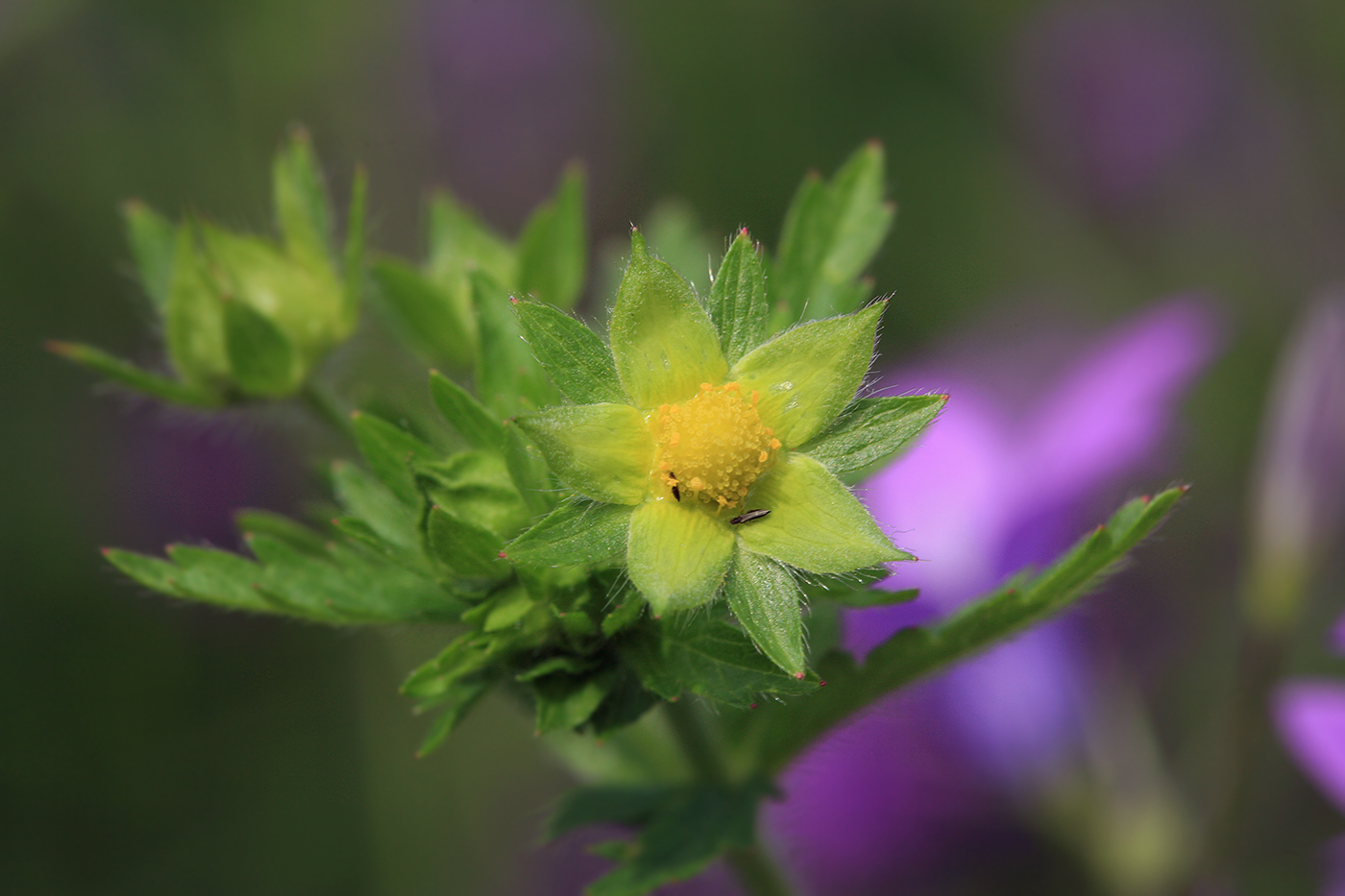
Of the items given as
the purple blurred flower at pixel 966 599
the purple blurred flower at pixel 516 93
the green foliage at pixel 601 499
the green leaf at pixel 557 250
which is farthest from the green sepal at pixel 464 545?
the purple blurred flower at pixel 516 93

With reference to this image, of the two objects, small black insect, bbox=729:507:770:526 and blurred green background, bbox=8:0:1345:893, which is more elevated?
blurred green background, bbox=8:0:1345:893

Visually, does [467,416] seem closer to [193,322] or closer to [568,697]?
[568,697]

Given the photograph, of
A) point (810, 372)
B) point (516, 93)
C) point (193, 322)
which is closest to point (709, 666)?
point (810, 372)

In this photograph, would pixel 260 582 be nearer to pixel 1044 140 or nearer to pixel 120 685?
pixel 120 685

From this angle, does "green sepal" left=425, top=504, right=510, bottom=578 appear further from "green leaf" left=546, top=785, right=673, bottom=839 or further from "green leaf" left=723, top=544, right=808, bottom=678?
"green leaf" left=546, top=785, right=673, bottom=839

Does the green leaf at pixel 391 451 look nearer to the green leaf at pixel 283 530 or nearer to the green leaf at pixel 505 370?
the green leaf at pixel 505 370

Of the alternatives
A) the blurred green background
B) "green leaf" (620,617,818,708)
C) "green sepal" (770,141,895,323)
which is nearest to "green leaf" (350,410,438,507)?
"green leaf" (620,617,818,708)
